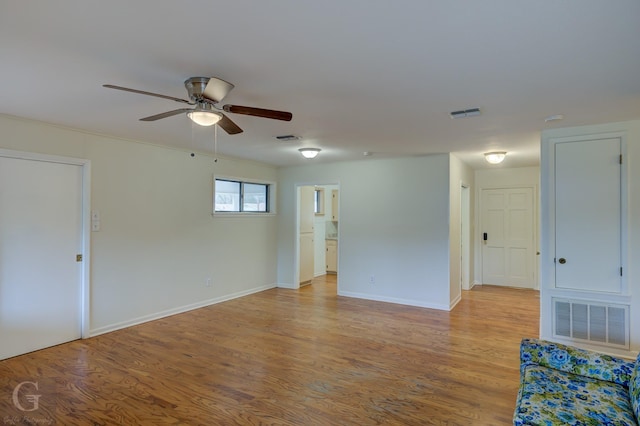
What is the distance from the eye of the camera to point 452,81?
99.5 inches

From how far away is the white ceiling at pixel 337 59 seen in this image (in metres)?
1.70

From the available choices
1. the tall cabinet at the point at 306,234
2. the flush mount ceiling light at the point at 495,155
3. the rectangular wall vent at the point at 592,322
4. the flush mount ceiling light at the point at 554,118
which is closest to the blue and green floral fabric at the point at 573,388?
the rectangular wall vent at the point at 592,322

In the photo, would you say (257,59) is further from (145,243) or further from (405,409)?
(145,243)

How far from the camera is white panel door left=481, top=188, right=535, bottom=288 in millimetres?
7000

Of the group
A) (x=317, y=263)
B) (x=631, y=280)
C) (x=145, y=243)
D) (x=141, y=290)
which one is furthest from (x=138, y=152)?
(x=631, y=280)

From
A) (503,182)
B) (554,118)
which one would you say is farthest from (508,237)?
(554,118)

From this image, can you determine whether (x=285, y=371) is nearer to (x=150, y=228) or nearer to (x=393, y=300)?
(x=150, y=228)

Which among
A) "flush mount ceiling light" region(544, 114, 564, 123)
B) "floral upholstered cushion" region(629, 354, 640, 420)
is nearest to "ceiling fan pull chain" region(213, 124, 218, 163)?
"flush mount ceiling light" region(544, 114, 564, 123)

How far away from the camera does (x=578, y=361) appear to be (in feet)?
7.30

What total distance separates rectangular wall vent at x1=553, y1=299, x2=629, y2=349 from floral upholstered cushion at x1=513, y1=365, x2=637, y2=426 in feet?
6.13

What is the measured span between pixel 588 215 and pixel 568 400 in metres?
2.45

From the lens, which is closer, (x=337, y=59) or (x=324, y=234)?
(x=337, y=59)

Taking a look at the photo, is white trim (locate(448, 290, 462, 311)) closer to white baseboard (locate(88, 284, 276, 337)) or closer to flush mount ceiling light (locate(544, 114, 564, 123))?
flush mount ceiling light (locate(544, 114, 564, 123))

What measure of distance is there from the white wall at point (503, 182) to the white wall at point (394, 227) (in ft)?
8.13
